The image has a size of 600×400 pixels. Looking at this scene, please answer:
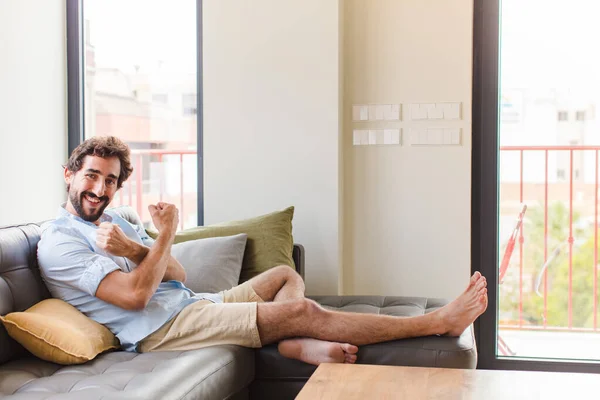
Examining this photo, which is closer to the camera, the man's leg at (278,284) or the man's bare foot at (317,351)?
the man's bare foot at (317,351)

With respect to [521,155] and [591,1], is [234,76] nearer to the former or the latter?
[521,155]

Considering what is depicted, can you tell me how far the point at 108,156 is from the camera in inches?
111

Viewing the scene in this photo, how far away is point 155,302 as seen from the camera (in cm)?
270

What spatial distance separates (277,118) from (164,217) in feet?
4.00

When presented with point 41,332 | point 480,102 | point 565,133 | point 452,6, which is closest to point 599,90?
point 565,133

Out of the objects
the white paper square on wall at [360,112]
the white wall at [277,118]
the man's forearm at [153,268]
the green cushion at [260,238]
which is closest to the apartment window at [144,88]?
the white wall at [277,118]

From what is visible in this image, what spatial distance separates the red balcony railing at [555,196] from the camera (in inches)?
147

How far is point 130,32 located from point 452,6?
1.75 metres

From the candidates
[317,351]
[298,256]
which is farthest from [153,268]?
[298,256]

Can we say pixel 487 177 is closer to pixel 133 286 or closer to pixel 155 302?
pixel 155 302

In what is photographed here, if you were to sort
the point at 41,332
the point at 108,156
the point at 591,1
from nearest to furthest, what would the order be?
the point at 41,332
the point at 108,156
the point at 591,1

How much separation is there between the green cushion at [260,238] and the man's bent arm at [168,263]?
403 mm

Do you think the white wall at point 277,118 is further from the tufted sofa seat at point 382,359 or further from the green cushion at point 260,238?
the tufted sofa seat at point 382,359

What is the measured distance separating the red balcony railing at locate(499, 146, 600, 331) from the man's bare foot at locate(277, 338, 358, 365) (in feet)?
4.88
